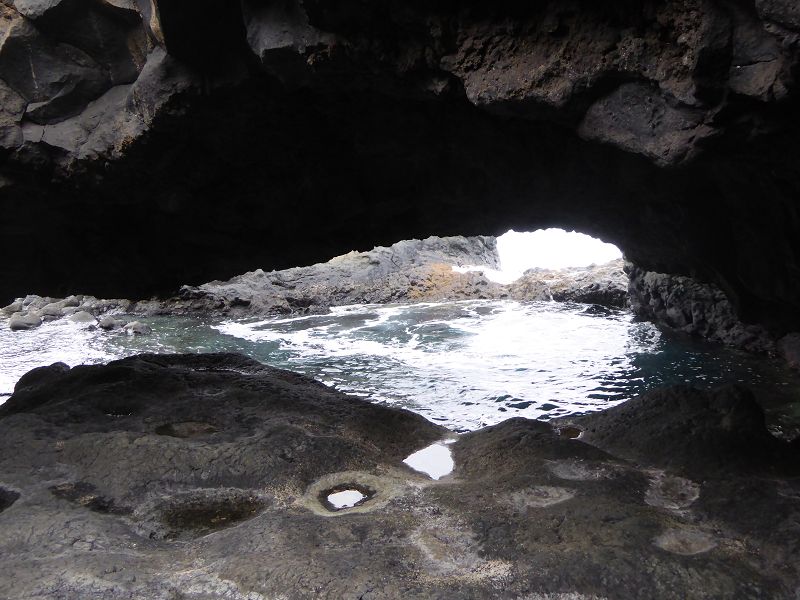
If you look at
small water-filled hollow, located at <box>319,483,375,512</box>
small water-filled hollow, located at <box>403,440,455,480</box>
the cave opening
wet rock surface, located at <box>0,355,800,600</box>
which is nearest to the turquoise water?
the cave opening

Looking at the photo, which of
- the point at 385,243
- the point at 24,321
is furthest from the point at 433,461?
the point at 24,321

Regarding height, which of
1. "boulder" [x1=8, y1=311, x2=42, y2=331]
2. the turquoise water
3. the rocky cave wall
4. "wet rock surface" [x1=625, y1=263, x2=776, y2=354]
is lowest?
"boulder" [x1=8, y1=311, x2=42, y2=331]

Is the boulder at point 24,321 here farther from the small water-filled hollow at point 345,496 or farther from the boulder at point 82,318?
the small water-filled hollow at point 345,496

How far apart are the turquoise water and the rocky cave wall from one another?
276cm

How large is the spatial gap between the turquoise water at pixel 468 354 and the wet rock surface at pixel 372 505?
4.72 metres

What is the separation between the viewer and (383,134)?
6.67 meters

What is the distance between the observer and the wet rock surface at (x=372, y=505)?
9.93ft

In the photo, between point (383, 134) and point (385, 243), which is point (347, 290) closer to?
point (385, 243)

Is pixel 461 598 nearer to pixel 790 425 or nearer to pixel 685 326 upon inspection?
pixel 790 425

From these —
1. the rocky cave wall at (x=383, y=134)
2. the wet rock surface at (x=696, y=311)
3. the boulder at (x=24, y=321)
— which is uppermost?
the rocky cave wall at (x=383, y=134)

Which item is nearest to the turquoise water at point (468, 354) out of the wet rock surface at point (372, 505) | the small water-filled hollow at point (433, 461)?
the small water-filled hollow at point (433, 461)

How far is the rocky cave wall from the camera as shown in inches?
150

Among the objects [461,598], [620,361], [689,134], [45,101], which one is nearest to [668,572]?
[461,598]

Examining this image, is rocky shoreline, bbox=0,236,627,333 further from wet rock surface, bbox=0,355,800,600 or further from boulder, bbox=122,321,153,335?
wet rock surface, bbox=0,355,800,600
